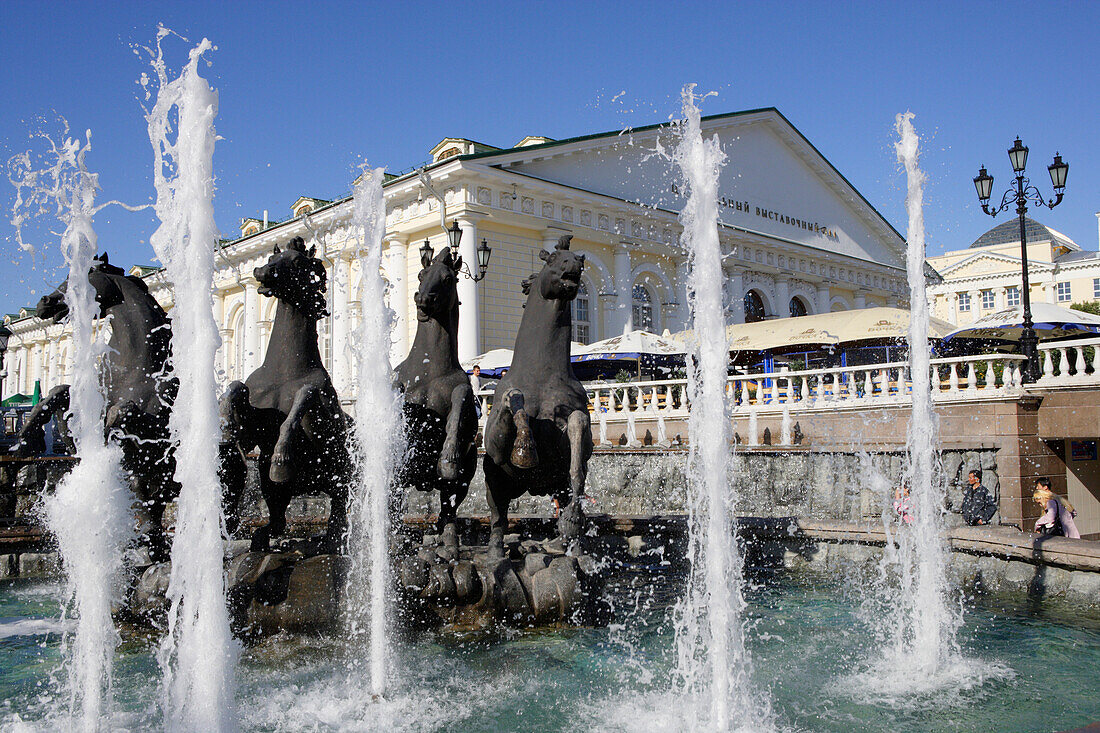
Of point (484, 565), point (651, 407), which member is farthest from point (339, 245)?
point (484, 565)

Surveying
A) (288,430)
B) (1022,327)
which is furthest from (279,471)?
(1022,327)

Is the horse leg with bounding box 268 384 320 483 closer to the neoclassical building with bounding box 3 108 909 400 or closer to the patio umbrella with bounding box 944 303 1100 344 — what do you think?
the neoclassical building with bounding box 3 108 909 400

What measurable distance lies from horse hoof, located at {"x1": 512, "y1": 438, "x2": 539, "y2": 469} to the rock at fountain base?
624 millimetres

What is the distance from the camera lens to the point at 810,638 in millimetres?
5465

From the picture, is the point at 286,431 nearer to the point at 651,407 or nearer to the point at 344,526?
the point at 344,526

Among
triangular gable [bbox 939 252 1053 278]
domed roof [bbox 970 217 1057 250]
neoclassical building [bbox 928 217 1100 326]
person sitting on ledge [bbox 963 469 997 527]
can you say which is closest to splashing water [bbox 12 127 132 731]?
A: person sitting on ledge [bbox 963 469 997 527]

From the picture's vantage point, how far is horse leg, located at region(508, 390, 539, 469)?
5676 mm

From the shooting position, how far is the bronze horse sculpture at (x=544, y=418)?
5.77 meters

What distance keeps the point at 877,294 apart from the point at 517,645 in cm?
3922

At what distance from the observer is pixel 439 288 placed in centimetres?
643

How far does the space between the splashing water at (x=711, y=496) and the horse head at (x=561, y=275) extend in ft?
3.71

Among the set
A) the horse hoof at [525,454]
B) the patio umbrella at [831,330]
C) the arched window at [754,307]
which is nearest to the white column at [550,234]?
the patio umbrella at [831,330]

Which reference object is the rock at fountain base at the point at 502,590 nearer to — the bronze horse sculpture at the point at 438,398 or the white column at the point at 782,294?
the bronze horse sculpture at the point at 438,398

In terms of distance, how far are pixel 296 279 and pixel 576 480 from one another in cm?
244
